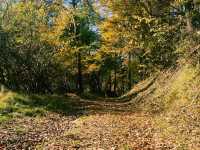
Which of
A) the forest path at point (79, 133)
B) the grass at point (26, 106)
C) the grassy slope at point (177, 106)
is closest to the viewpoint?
the grassy slope at point (177, 106)

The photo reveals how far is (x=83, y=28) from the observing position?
191 ft

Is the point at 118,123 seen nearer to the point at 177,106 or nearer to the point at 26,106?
the point at 177,106

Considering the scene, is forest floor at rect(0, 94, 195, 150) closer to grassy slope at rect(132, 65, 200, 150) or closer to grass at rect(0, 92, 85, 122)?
grass at rect(0, 92, 85, 122)

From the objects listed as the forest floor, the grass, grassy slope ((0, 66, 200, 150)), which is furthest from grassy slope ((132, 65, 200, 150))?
the grass

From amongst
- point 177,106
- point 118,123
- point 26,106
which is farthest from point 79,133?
point 26,106

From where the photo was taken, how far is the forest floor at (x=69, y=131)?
1371 centimetres

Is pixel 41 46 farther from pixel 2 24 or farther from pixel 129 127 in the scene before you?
pixel 129 127

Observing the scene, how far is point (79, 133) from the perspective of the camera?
16391 millimetres

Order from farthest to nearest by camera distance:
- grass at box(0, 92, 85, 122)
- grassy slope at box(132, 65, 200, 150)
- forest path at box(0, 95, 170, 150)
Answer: grass at box(0, 92, 85, 122), forest path at box(0, 95, 170, 150), grassy slope at box(132, 65, 200, 150)

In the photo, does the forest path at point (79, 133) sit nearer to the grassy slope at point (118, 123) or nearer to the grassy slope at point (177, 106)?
the grassy slope at point (118, 123)

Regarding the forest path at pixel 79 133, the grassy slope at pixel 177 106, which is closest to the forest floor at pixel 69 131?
the forest path at pixel 79 133

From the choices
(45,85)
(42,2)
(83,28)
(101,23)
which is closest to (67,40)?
(101,23)

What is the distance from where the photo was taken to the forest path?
13.7 meters

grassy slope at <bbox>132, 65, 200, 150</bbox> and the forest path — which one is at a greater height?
grassy slope at <bbox>132, 65, 200, 150</bbox>
